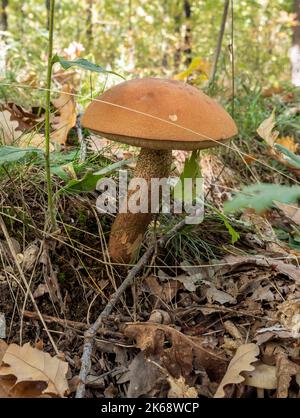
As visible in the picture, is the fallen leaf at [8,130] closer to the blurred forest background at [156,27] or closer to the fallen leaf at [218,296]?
the fallen leaf at [218,296]

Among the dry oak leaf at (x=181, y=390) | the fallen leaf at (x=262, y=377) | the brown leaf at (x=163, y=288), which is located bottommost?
the brown leaf at (x=163, y=288)

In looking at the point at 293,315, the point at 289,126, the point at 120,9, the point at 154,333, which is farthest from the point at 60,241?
the point at 120,9

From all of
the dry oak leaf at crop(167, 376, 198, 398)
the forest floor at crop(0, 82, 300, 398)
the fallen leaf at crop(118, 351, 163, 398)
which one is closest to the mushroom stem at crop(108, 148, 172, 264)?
the forest floor at crop(0, 82, 300, 398)

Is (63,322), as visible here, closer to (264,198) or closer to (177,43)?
(264,198)

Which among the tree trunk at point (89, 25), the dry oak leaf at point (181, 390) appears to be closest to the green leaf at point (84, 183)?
the dry oak leaf at point (181, 390)

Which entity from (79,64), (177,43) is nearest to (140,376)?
(79,64)
